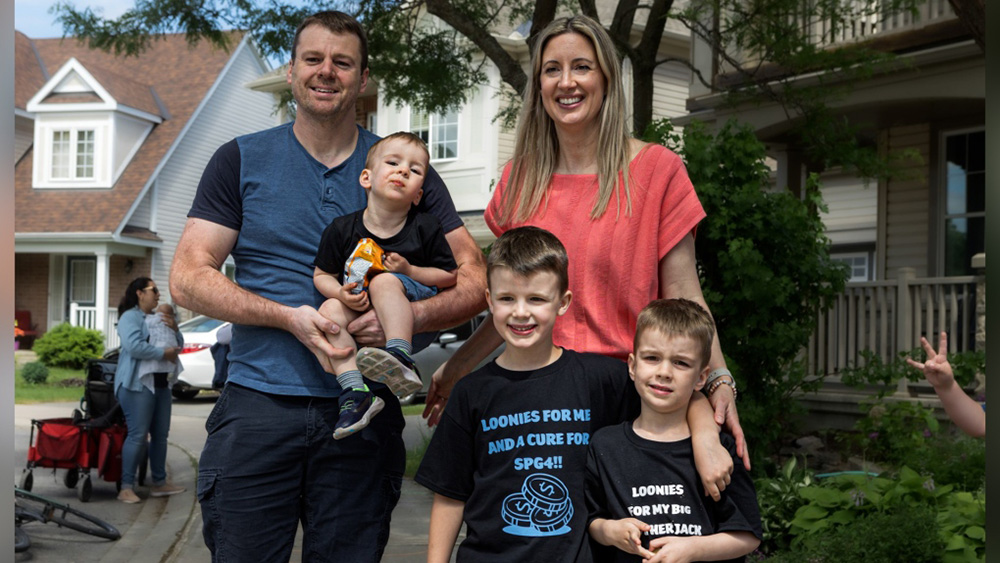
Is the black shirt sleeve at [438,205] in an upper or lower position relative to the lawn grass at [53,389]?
upper

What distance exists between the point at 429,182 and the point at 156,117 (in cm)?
2622

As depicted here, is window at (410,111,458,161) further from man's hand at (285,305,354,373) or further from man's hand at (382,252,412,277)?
man's hand at (285,305,354,373)

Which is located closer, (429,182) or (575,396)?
(575,396)

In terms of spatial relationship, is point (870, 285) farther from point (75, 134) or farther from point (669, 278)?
point (75, 134)

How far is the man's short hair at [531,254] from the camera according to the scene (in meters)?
2.50

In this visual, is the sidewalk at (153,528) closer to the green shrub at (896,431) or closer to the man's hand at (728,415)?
the green shrub at (896,431)

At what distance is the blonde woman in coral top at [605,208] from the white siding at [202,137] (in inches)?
970

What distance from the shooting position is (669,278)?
2.71 meters

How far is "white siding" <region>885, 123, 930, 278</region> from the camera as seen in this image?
42.7 feet

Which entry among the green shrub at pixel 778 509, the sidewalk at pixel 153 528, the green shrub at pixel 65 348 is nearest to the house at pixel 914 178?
the green shrub at pixel 778 509

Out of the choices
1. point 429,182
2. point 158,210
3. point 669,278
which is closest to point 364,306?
point 429,182

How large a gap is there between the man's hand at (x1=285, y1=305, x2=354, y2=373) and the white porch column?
964 inches

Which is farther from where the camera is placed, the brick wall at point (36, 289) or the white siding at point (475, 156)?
the brick wall at point (36, 289)

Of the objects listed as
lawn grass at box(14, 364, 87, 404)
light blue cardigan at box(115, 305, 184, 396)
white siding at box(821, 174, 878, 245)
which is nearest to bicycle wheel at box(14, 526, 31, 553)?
light blue cardigan at box(115, 305, 184, 396)
